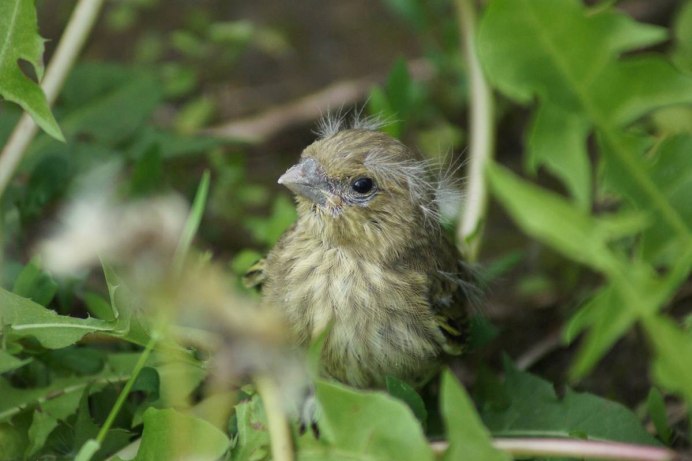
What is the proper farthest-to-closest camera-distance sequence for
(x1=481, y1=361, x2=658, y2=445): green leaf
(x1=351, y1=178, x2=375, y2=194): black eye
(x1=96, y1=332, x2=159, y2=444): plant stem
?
1. (x1=351, y1=178, x2=375, y2=194): black eye
2. (x1=481, y1=361, x2=658, y2=445): green leaf
3. (x1=96, y1=332, x2=159, y2=444): plant stem

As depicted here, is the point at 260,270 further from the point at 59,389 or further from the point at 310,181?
the point at 59,389

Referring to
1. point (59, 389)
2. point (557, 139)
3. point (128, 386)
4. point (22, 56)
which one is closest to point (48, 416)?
point (59, 389)

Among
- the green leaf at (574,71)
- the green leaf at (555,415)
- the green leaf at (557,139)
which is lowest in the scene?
the green leaf at (555,415)

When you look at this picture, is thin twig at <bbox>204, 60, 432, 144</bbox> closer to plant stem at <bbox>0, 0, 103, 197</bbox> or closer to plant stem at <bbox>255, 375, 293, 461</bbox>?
plant stem at <bbox>0, 0, 103, 197</bbox>

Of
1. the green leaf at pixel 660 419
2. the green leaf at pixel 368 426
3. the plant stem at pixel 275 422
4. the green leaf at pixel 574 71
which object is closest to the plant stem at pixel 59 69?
the plant stem at pixel 275 422

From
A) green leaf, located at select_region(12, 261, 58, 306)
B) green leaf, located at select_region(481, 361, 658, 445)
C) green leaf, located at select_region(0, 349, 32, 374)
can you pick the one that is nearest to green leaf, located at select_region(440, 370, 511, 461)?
green leaf, located at select_region(481, 361, 658, 445)

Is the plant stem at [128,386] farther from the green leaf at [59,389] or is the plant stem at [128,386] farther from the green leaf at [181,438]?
the green leaf at [59,389]
